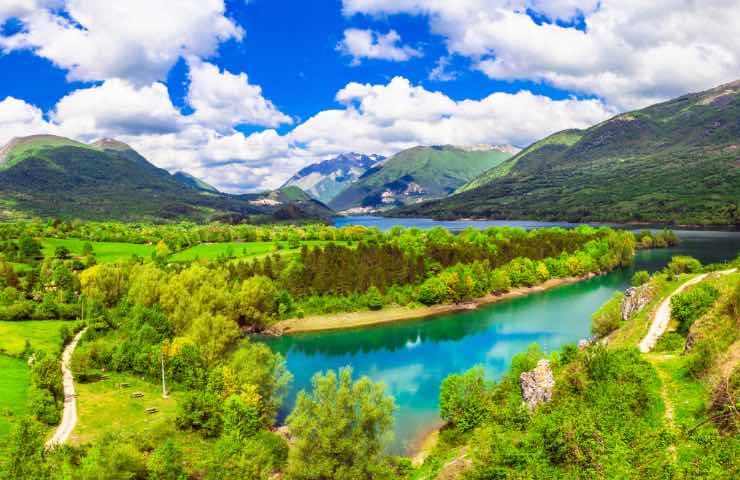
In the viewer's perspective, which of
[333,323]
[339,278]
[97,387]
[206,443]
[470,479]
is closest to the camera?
[470,479]

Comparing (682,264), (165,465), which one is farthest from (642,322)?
(682,264)

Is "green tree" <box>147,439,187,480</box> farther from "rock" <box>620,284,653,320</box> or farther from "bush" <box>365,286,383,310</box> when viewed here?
"bush" <box>365,286,383,310</box>

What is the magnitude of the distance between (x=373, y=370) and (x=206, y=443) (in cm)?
3174

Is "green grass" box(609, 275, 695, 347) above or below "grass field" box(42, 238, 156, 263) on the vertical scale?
below

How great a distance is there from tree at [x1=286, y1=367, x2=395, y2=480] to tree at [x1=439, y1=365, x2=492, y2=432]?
27.7 ft

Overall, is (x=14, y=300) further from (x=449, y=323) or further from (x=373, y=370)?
(x=449, y=323)

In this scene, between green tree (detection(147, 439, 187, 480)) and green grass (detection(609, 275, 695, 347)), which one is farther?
green grass (detection(609, 275, 695, 347))

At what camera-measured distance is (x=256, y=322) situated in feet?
299

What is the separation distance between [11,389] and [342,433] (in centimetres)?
4100

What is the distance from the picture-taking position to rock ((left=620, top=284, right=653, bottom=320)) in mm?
59531

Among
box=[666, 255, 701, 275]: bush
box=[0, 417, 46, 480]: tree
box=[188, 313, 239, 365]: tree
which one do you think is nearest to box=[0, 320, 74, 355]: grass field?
box=[188, 313, 239, 365]: tree

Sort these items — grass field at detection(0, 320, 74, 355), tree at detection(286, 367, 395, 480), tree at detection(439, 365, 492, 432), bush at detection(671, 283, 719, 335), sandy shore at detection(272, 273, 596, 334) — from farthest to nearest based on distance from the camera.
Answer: sandy shore at detection(272, 273, 596, 334) < grass field at detection(0, 320, 74, 355) < tree at detection(439, 365, 492, 432) < bush at detection(671, 283, 719, 335) < tree at detection(286, 367, 395, 480)

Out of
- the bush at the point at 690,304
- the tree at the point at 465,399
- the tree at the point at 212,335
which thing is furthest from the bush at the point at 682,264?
the tree at the point at 212,335

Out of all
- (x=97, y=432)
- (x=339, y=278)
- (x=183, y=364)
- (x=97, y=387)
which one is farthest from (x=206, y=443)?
(x=339, y=278)
